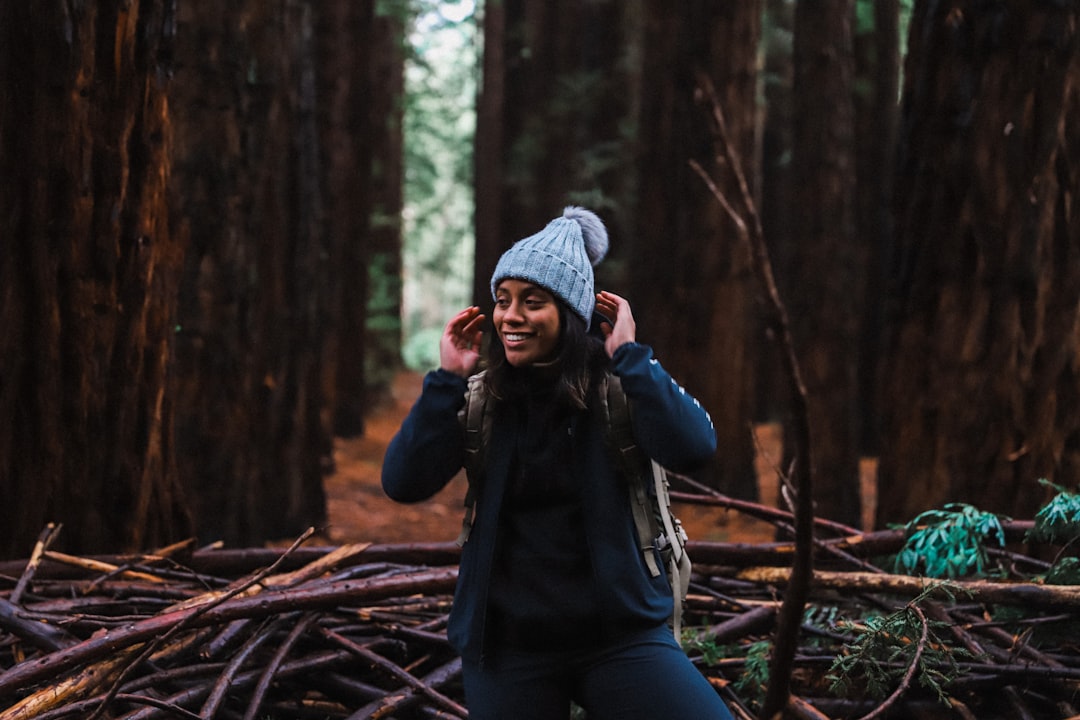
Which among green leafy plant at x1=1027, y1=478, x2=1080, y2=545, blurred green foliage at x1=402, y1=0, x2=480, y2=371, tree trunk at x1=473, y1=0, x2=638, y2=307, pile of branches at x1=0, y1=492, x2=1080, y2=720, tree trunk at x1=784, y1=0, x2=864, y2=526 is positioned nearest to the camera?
pile of branches at x1=0, y1=492, x2=1080, y2=720

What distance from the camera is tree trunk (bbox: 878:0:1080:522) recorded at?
5.06 metres

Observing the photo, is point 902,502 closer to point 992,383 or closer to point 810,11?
point 992,383

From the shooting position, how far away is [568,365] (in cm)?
292

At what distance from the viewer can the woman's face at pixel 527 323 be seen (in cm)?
291

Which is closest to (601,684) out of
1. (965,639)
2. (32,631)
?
(965,639)

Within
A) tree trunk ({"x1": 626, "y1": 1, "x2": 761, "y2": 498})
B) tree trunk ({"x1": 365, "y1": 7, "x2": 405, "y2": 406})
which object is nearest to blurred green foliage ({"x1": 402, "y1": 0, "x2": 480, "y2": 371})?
tree trunk ({"x1": 365, "y1": 7, "x2": 405, "y2": 406})

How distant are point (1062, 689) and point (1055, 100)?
2.82 metres

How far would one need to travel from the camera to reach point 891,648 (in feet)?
11.5

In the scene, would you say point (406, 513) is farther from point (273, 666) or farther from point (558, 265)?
point (558, 265)

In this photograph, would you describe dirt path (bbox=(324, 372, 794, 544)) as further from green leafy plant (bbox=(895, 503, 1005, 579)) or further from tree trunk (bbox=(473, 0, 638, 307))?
green leafy plant (bbox=(895, 503, 1005, 579))

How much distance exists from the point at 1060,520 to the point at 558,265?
2493 millimetres

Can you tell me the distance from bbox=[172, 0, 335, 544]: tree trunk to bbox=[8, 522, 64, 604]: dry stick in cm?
300

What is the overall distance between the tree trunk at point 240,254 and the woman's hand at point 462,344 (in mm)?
4390

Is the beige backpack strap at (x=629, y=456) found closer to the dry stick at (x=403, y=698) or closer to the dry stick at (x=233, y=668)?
the dry stick at (x=403, y=698)
